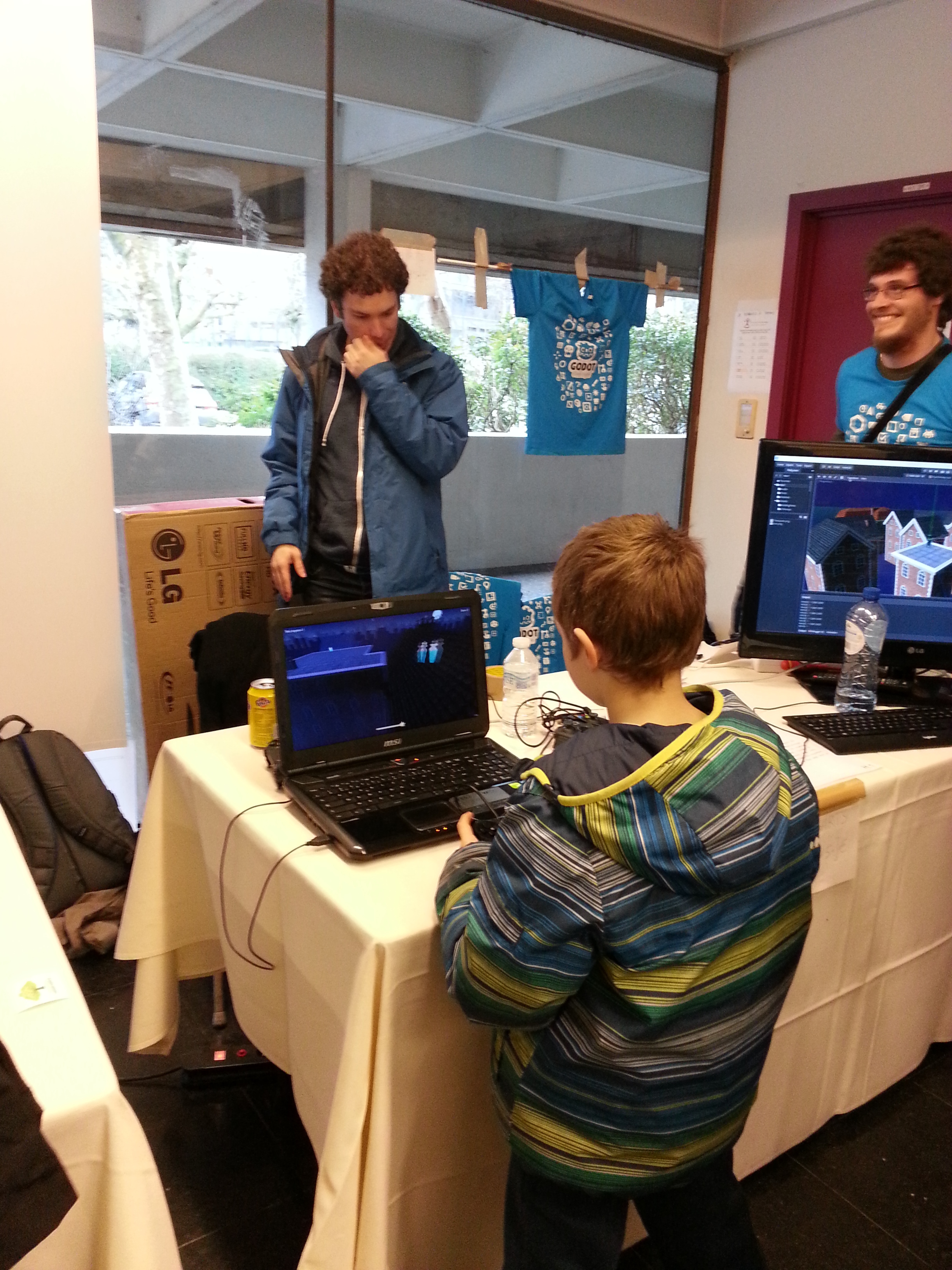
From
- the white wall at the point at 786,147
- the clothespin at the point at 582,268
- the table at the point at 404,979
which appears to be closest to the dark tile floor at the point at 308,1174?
the table at the point at 404,979

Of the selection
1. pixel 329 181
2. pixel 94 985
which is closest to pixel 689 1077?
pixel 94 985

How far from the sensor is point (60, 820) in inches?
93.6

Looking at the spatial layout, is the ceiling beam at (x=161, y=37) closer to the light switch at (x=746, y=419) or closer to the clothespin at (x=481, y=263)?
the clothespin at (x=481, y=263)

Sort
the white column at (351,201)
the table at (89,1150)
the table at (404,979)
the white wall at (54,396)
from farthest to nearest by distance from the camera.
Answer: the white column at (351,201), the white wall at (54,396), the table at (404,979), the table at (89,1150)

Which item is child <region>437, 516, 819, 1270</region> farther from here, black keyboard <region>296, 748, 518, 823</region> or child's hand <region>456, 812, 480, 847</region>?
black keyboard <region>296, 748, 518, 823</region>

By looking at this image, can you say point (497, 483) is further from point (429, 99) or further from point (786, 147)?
point (786, 147)

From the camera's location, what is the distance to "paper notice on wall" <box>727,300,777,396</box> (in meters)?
3.73

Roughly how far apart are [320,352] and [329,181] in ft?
3.02

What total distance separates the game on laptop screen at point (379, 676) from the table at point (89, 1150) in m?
0.57

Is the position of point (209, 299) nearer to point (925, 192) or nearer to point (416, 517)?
point (416, 517)

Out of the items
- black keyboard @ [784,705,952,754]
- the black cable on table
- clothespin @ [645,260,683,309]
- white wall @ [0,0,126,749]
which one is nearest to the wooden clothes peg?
clothespin @ [645,260,683,309]

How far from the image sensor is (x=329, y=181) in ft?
9.96

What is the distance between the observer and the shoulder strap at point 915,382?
2297 millimetres

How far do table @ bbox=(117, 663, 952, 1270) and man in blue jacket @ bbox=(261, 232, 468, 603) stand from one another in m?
0.71
